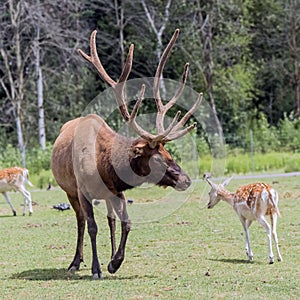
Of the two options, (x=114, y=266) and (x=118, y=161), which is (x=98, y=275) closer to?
(x=114, y=266)

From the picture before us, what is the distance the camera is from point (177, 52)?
1403 inches

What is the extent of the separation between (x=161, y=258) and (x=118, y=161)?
191 cm

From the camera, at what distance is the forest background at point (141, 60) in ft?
103

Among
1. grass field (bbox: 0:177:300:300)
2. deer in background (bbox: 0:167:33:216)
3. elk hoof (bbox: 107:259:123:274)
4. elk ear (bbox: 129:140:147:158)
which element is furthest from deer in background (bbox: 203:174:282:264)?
deer in background (bbox: 0:167:33:216)

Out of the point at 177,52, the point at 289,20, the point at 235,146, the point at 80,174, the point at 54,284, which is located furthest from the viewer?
the point at 289,20

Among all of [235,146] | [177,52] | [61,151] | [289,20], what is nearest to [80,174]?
[61,151]

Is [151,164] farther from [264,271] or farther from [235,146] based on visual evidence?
[235,146]

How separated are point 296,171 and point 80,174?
706 inches

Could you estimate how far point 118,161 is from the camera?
9375 millimetres

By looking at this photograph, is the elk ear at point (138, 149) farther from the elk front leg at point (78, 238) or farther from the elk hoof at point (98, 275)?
the elk front leg at point (78, 238)

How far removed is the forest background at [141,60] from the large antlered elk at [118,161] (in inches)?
751

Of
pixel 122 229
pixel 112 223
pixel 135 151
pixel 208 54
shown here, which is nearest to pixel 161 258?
pixel 112 223

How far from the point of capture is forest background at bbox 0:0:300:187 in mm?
31312

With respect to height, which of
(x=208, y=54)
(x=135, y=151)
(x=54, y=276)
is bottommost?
(x=54, y=276)
